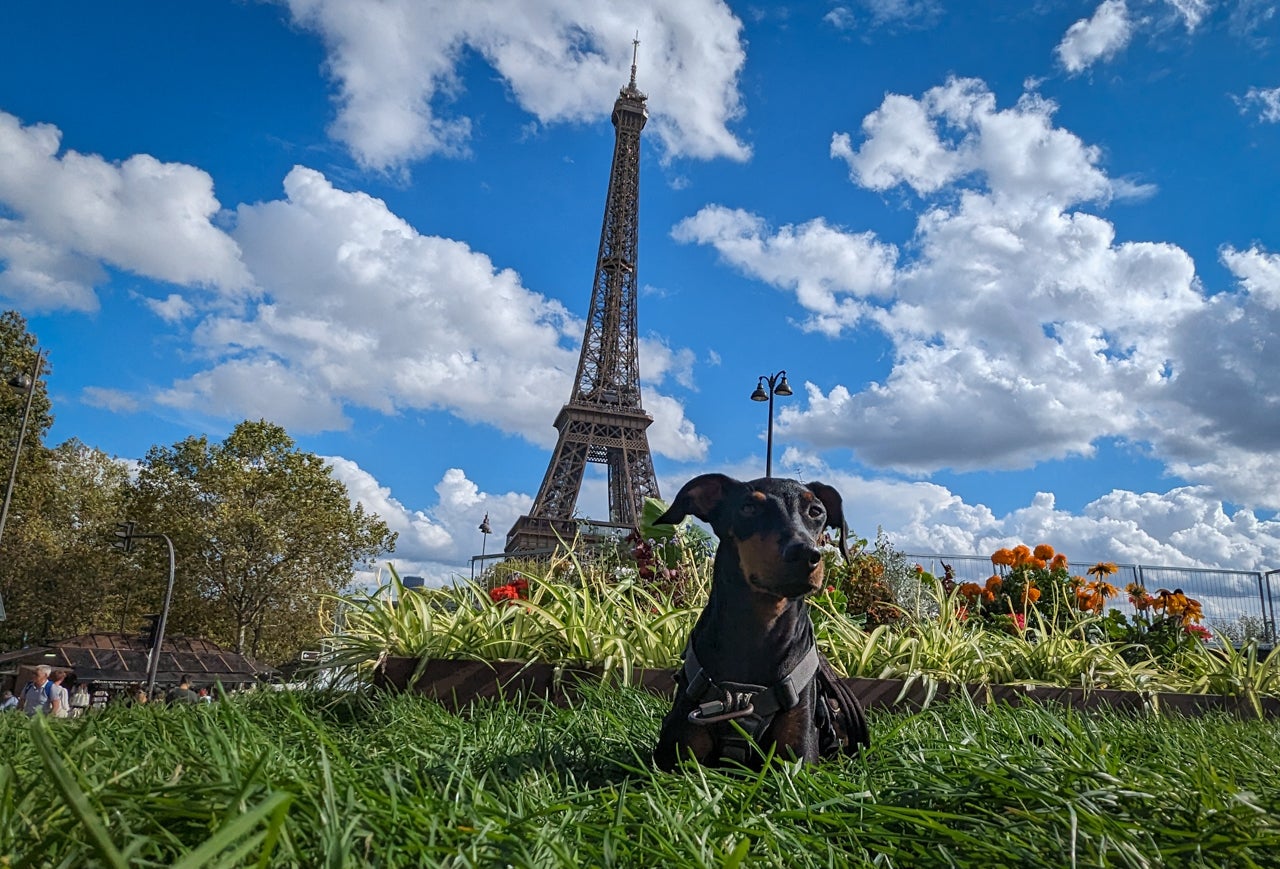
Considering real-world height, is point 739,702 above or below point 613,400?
below

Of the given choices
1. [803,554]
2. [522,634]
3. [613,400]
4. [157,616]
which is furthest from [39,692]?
[613,400]

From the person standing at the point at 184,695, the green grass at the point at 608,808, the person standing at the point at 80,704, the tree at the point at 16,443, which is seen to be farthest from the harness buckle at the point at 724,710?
the tree at the point at 16,443

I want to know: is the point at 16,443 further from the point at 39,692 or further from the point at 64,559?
the point at 39,692

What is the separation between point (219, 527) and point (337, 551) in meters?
4.20

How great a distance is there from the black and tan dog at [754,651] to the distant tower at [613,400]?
101 feet

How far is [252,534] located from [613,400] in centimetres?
1947

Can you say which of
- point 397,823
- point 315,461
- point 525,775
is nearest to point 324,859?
point 397,823

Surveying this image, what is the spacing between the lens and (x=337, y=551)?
30.5m

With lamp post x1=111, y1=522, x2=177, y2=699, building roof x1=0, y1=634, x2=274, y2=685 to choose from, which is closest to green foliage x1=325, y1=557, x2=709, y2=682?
lamp post x1=111, y1=522, x2=177, y2=699

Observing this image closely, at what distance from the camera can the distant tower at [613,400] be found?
3866cm

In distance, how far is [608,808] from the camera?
1.72m

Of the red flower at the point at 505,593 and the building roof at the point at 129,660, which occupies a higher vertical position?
the red flower at the point at 505,593

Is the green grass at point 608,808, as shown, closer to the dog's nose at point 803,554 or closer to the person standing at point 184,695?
the dog's nose at point 803,554

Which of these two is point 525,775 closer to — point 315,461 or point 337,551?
point 337,551
